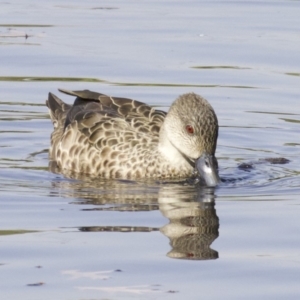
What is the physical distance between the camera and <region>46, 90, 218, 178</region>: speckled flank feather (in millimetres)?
11742

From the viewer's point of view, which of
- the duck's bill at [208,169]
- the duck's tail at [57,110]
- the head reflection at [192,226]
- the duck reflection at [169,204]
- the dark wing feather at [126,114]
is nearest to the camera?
the head reflection at [192,226]

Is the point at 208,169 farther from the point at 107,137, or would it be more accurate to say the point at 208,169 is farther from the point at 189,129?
the point at 107,137

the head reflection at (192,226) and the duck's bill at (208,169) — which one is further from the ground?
the duck's bill at (208,169)

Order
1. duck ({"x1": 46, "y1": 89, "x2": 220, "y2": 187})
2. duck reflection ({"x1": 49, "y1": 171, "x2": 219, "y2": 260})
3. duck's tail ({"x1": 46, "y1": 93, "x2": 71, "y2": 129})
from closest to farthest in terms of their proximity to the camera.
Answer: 1. duck reflection ({"x1": 49, "y1": 171, "x2": 219, "y2": 260})
2. duck ({"x1": 46, "y1": 89, "x2": 220, "y2": 187})
3. duck's tail ({"x1": 46, "y1": 93, "x2": 71, "y2": 129})

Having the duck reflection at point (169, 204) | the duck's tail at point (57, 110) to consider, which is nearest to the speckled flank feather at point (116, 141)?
the duck reflection at point (169, 204)

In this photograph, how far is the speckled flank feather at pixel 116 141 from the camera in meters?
11.7

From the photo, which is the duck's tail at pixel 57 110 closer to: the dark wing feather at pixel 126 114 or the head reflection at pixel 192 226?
the dark wing feather at pixel 126 114

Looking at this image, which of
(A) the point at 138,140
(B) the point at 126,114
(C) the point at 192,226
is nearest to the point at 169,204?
(C) the point at 192,226

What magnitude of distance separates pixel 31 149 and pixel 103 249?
4471 millimetres

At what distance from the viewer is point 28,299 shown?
7.62 meters

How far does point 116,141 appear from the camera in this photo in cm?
1189

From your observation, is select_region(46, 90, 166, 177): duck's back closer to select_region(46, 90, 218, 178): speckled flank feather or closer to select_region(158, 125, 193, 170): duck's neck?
select_region(46, 90, 218, 178): speckled flank feather

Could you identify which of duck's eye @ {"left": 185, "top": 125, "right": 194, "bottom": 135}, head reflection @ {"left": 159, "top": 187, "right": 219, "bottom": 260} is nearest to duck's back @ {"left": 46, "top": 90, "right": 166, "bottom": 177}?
duck's eye @ {"left": 185, "top": 125, "right": 194, "bottom": 135}

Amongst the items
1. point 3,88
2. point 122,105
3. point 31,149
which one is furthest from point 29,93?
point 122,105
